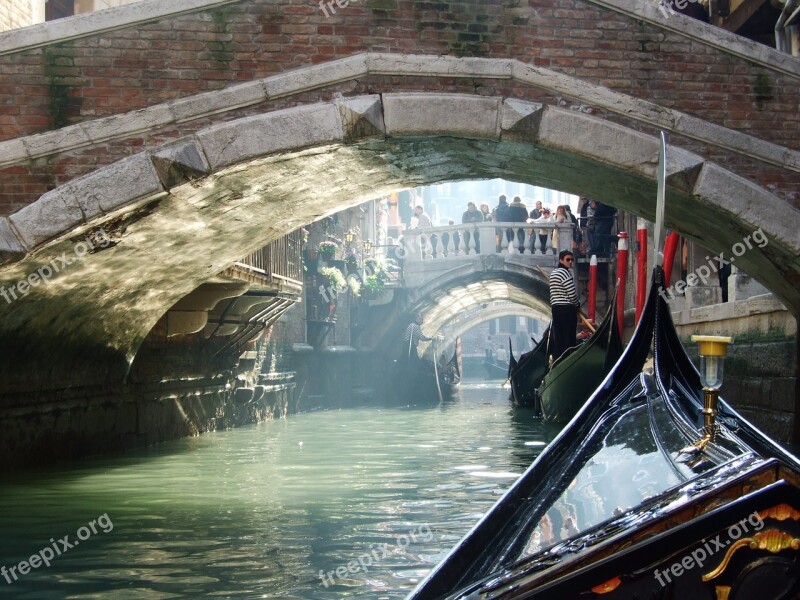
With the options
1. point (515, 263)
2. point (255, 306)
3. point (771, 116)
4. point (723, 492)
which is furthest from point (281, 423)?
point (723, 492)

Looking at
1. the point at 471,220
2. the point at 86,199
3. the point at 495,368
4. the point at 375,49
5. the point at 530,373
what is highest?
the point at 471,220

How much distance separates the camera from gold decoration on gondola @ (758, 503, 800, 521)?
122 cm

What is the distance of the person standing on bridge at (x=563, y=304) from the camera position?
7156 millimetres

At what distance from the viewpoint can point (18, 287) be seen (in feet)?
14.3

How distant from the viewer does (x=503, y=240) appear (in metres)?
12.0

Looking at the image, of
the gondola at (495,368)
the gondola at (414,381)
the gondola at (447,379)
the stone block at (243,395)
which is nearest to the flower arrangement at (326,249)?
the gondola at (414,381)

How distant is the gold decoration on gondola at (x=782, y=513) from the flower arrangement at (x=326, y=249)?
992 cm

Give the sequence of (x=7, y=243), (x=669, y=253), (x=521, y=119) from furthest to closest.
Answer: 1. (x=669, y=253)
2. (x=521, y=119)
3. (x=7, y=243)

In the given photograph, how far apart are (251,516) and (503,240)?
8.67 metres

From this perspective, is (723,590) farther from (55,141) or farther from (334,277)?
(334,277)

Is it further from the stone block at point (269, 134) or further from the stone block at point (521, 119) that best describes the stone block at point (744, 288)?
the stone block at point (269, 134)

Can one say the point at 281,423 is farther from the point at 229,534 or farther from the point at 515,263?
the point at 229,534

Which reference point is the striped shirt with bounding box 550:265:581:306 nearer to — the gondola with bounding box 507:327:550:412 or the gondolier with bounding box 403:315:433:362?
the gondola with bounding box 507:327:550:412

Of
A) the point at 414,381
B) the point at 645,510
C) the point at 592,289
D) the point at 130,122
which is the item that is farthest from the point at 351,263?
the point at 645,510
